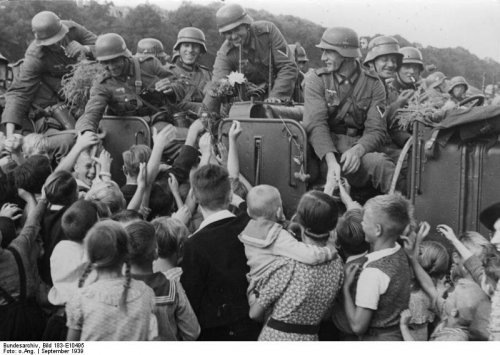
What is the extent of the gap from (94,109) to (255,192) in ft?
12.6

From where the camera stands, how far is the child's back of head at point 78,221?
482 centimetres

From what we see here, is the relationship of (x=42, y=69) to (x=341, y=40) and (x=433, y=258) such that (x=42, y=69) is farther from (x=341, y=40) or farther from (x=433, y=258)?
(x=433, y=258)

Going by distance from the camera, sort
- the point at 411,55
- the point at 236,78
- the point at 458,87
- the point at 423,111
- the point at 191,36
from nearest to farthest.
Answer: the point at 423,111 → the point at 236,78 → the point at 411,55 → the point at 458,87 → the point at 191,36

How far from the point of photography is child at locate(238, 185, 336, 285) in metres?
4.53

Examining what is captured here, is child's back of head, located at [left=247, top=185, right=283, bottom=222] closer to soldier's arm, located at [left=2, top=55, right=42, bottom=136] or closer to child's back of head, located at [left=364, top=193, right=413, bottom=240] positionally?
child's back of head, located at [left=364, top=193, right=413, bottom=240]

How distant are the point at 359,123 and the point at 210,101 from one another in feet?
5.16

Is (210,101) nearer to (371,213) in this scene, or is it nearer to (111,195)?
(111,195)

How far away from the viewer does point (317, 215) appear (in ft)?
14.8

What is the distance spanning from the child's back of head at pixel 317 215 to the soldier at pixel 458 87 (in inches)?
224

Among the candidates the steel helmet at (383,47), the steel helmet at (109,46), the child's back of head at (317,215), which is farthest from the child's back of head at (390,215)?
the steel helmet at (109,46)

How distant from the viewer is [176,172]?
6730 millimetres

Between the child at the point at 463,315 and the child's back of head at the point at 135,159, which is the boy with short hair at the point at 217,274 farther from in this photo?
the child's back of head at the point at 135,159

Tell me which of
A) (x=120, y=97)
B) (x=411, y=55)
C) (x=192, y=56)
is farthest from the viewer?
(x=192, y=56)

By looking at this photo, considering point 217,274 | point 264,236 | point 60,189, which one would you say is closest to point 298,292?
point 264,236
